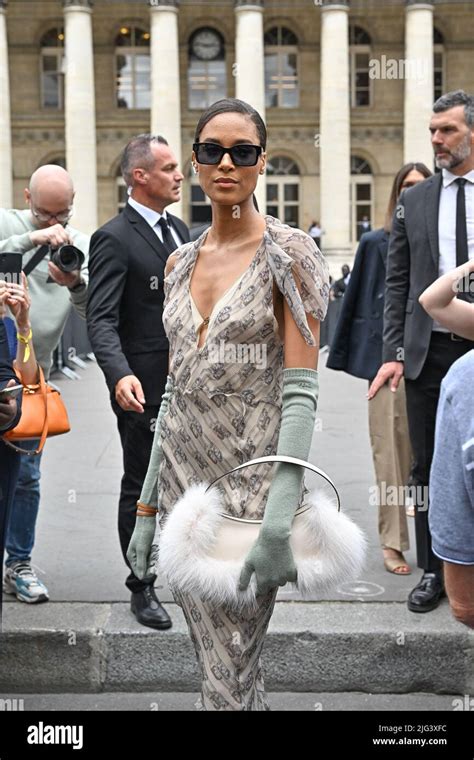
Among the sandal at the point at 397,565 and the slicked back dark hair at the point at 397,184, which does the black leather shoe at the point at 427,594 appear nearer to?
the sandal at the point at 397,565

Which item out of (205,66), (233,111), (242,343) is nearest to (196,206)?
(205,66)

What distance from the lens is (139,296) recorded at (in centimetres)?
442

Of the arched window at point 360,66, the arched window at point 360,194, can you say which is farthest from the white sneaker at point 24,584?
the arched window at point 360,66

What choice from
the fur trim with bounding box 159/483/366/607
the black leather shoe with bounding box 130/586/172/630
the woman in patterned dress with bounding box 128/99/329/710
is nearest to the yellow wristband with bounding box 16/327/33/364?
the black leather shoe with bounding box 130/586/172/630

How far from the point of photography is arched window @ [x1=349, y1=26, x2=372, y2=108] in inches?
1528

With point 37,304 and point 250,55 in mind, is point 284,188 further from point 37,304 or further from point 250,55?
point 37,304

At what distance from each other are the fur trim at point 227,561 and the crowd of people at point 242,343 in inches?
2.2

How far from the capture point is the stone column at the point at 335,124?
3584 centimetres

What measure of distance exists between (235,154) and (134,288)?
1.89 meters

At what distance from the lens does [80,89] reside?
35969 millimetres

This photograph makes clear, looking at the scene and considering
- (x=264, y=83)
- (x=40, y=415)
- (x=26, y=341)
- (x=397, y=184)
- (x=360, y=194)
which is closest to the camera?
(x=26, y=341)
